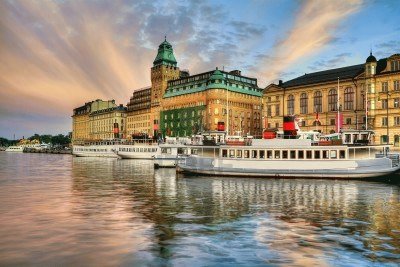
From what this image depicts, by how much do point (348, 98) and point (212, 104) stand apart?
64.7 m

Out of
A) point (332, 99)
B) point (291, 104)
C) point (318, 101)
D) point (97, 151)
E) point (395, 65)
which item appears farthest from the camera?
point (97, 151)

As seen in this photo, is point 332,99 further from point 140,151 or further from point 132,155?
point 132,155

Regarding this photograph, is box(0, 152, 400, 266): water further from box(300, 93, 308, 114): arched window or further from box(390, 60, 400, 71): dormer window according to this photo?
box(300, 93, 308, 114): arched window

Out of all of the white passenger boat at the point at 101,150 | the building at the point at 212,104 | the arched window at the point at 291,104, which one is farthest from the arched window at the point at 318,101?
the white passenger boat at the point at 101,150

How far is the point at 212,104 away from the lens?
16462 cm

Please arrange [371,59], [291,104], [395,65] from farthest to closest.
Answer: [291,104] → [371,59] → [395,65]

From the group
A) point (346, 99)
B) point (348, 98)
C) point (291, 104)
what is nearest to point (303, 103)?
point (291, 104)

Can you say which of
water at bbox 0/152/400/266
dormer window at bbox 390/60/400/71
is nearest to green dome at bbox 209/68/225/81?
dormer window at bbox 390/60/400/71

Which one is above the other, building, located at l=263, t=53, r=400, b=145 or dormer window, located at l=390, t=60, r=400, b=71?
dormer window, located at l=390, t=60, r=400, b=71

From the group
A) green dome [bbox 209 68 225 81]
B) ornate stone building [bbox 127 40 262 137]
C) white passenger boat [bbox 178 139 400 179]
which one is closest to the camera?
white passenger boat [bbox 178 139 400 179]

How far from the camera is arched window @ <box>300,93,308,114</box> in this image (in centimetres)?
12025

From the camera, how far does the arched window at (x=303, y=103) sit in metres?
120

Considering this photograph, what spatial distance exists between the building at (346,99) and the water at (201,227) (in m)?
53.0

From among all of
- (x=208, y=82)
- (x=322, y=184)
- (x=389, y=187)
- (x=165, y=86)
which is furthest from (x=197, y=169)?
(x=165, y=86)
